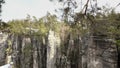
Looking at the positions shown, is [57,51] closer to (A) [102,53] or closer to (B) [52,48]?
(B) [52,48]

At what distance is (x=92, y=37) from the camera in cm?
1085

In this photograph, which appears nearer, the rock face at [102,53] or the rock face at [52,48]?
the rock face at [102,53]

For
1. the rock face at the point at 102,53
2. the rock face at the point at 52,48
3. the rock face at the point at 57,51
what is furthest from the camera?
the rock face at the point at 52,48

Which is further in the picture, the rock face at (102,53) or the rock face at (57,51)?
the rock face at (57,51)

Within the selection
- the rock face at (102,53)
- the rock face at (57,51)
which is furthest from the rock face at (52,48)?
the rock face at (102,53)

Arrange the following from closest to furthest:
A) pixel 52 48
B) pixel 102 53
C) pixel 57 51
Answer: pixel 102 53, pixel 57 51, pixel 52 48

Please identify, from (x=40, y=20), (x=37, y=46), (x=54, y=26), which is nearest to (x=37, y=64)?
(x=37, y=46)

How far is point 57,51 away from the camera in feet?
46.6

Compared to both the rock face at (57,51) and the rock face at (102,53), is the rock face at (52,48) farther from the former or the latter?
the rock face at (102,53)

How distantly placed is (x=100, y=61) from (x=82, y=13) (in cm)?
513

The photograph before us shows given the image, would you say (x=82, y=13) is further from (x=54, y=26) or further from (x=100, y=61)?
(x=54, y=26)

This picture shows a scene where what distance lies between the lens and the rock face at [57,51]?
1061 centimetres

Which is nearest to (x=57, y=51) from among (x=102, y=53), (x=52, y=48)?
(x=52, y=48)

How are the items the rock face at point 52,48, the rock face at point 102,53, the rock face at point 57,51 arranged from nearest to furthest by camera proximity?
the rock face at point 102,53 → the rock face at point 57,51 → the rock face at point 52,48
